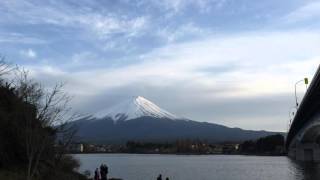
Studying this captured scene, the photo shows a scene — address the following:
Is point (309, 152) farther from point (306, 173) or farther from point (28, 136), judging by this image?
point (28, 136)

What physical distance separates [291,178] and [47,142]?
1887 inches

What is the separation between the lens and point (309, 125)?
85375 millimetres

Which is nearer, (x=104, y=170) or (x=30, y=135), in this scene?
(x=30, y=135)

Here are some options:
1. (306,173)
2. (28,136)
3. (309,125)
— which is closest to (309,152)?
(309,125)

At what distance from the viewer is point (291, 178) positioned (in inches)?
2744

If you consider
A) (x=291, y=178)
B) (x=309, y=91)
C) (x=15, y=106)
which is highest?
(x=309, y=91)

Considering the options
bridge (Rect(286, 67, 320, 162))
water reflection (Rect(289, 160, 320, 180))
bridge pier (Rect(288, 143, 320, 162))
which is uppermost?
bridge (Rect(286, 67, 320, 162))

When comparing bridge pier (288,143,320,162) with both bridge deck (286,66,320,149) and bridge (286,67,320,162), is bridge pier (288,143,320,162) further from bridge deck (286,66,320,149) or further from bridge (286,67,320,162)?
bridge deck (286,66,320,149)

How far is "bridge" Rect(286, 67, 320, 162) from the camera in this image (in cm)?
6464

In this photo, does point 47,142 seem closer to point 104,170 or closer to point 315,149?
point 104,170

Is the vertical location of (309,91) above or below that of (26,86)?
above

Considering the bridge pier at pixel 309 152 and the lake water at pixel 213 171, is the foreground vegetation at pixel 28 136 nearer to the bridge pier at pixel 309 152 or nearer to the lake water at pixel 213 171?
the lake water at pixel 213 171

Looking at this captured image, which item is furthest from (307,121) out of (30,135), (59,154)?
(30,135)

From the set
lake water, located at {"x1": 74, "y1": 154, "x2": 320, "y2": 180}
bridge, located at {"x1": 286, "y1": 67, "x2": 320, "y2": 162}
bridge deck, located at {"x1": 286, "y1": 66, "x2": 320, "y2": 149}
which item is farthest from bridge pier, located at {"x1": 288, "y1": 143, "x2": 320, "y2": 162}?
bridge deck, located at {"x1": 286, "y1": 66, "x2": 320, "y2": 149}
